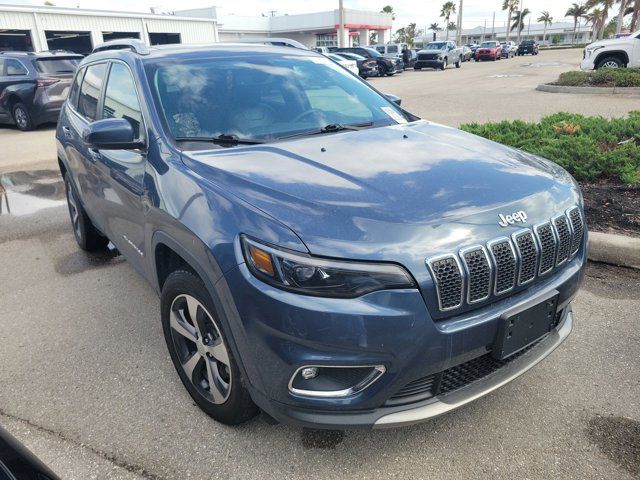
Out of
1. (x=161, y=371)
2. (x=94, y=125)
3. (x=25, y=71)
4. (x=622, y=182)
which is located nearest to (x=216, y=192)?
(x=94, y=125)

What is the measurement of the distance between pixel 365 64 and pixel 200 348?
2659 centimetres

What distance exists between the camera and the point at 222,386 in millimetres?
2418

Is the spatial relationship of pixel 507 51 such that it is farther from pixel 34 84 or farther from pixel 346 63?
pixel 34 84

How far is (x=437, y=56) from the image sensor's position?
33.7m

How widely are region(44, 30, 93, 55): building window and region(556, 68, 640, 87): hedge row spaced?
24815 mm

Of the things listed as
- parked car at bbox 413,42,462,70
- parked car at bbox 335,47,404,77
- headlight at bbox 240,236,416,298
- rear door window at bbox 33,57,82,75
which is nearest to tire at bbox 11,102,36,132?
rear door window at bbox 33,57,82,75

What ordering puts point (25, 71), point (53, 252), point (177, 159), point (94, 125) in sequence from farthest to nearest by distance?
point (25, 71), point (53, 252), point (94, 125), point (177, 159)

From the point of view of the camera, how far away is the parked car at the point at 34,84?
11.7 meters

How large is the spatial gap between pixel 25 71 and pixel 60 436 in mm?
11822

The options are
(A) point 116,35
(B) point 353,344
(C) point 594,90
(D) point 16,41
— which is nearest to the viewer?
(B) point 353,344

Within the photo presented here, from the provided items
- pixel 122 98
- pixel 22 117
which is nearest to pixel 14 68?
pixel 22 117

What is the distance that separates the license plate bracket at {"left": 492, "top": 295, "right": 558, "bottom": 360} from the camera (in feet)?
6.79

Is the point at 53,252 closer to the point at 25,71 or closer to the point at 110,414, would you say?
the point at 110,414

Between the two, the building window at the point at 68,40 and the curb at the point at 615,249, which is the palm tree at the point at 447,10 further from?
the curb at the point at 615,249
